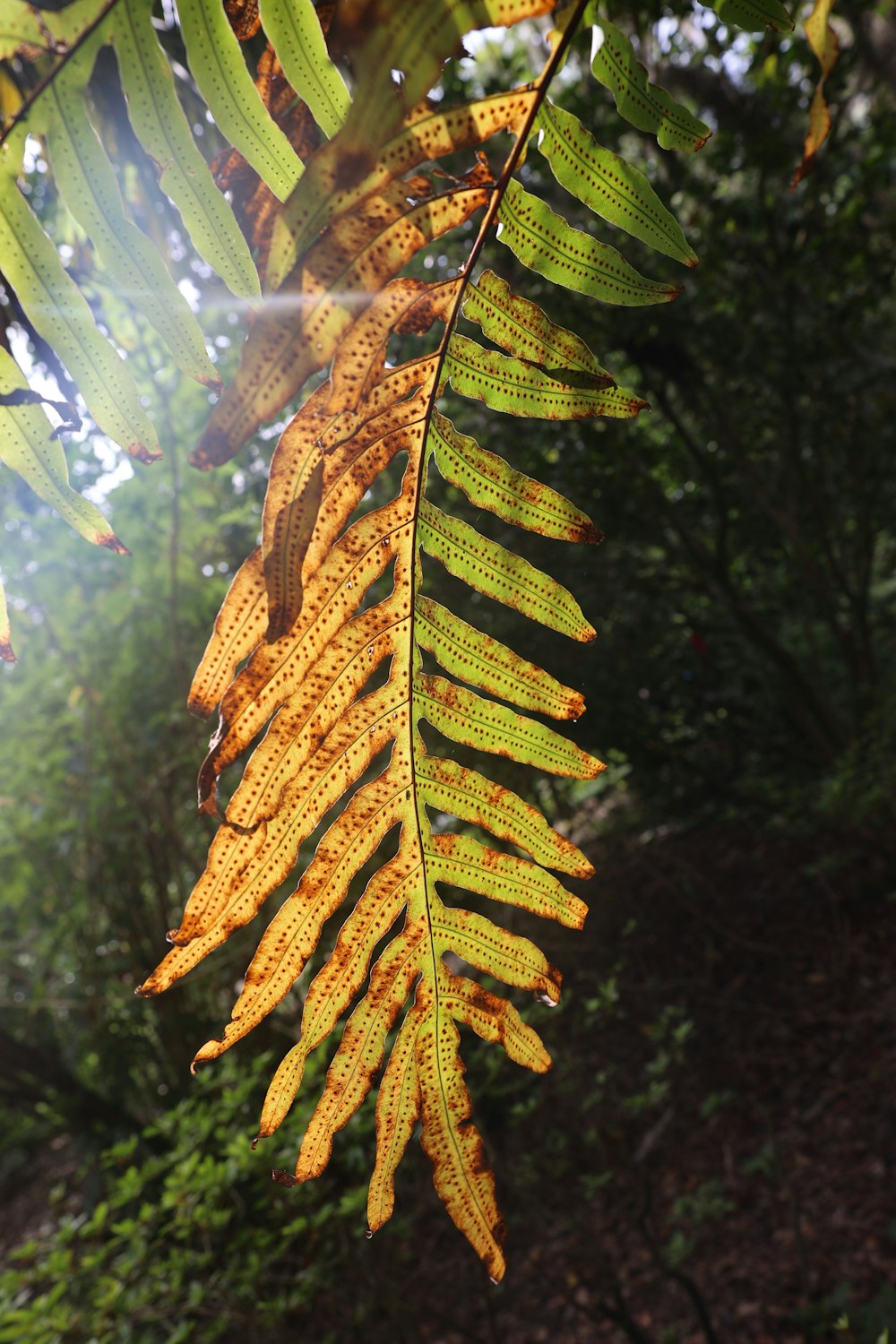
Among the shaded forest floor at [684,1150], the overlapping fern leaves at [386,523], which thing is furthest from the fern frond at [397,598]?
the shaded forest floor at [684,1150]

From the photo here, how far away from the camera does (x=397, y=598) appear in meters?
0.67

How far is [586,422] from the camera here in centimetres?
448

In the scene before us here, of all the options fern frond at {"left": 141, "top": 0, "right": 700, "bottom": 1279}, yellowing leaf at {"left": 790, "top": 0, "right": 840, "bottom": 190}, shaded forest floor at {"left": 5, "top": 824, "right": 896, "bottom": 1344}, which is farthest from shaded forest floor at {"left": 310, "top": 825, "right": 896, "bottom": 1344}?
yellowing leaf at {"left": 790, "top": 0, "right": 840, "bottom": 190}

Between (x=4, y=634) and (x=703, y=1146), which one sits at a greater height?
(x=4, y=634)

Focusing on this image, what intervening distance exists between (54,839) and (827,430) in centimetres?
512

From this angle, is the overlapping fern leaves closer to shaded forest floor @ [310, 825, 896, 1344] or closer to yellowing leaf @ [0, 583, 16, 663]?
yellowing leaf @ [0, 583, 16, 663]

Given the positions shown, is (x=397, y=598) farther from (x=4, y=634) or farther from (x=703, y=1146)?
(x=703, y=1146)

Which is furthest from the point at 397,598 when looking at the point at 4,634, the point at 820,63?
the point at 820,63

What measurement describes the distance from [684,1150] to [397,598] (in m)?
4.31

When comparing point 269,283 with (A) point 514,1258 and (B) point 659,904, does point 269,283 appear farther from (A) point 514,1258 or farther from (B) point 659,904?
(B) point 659,904

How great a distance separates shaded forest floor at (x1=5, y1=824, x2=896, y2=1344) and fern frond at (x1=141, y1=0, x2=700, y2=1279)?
249 centimetres

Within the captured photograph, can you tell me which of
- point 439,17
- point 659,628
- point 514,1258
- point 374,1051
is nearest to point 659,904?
point 659,628

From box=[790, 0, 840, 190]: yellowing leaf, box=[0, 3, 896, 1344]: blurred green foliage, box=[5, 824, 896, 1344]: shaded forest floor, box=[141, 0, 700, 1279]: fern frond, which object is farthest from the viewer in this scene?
box=[0, 3, 896, 1344]: blurred green foliage

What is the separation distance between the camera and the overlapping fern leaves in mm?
Answer: 517
